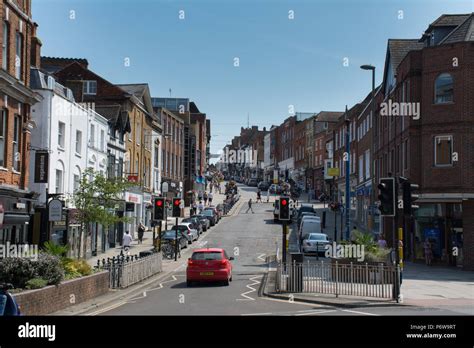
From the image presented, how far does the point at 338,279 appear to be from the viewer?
821 inches

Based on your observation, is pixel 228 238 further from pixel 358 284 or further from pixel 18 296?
pixel 18 296

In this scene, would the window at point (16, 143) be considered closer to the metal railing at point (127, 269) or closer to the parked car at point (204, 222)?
the metal railing at point (127, 269)

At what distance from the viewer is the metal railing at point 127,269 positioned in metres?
22.7

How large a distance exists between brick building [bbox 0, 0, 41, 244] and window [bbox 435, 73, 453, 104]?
68.7 ft

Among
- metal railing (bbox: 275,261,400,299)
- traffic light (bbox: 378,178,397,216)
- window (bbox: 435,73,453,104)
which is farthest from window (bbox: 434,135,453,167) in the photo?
traffic light (bbox: 378,178,397,216)

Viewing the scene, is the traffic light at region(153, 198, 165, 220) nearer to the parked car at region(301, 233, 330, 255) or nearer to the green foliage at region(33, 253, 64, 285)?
the parked car at region(301, 233, 330, 255)

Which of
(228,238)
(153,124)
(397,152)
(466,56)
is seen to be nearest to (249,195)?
(153,124)

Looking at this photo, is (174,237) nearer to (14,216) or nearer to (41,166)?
(41,166)

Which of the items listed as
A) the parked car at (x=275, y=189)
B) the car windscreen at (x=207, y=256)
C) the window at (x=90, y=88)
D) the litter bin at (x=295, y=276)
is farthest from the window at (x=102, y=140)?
the parked car at (x=275, y=189)

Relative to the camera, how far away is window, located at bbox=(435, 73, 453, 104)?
33.6 metres

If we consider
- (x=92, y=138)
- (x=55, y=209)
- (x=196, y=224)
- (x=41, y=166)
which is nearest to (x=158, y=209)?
(x=41, y=166)

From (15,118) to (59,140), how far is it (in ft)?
23.0

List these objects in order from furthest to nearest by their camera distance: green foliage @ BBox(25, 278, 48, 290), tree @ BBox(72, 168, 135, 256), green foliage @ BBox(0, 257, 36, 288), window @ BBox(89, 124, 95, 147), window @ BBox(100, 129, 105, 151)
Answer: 1. window @ BBox(100, 129, 105, 151)
2. window @ BBox(89, 124, 95, 147)
3. tree @ BBox(72, 168, 135, 256)
4. green foliage @ BBox(0, 257, 36, 288)
5. green foliage @ BBox(25, 278, 48, 290)

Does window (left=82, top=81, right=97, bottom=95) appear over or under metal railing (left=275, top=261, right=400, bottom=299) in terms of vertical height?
over
